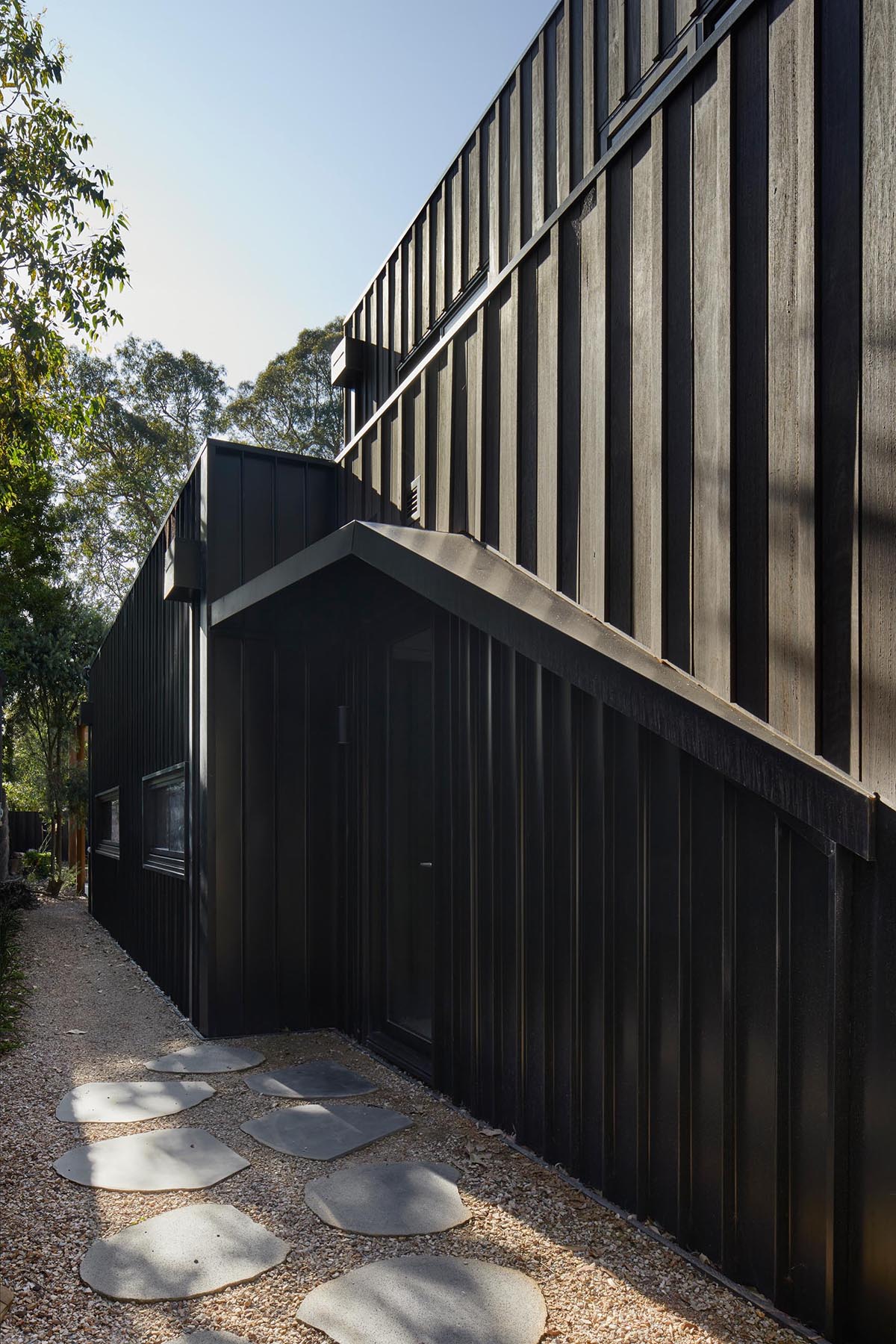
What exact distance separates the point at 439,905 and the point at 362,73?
295 inches

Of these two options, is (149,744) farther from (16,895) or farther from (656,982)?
(656,982)

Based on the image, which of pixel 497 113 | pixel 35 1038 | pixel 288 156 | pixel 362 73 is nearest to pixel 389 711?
pixel 35 1038

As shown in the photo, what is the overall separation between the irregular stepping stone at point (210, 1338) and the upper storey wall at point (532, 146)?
4.11 metres

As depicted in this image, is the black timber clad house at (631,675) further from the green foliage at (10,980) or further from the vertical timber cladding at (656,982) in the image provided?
the green foliage at (10,980)

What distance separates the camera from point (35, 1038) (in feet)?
18.5

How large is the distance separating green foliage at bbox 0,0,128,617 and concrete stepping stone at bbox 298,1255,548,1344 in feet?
20.8

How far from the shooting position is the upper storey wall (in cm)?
392

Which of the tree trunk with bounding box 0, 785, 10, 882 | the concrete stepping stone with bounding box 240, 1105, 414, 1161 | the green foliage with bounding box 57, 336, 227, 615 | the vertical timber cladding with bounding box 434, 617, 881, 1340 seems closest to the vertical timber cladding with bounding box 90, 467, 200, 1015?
the tree trunk with bounding box 0, 785, 10, 882

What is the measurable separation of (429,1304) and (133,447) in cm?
2159

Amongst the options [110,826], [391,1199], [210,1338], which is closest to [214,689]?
[391,1199]

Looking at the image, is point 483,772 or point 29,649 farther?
point 29,649

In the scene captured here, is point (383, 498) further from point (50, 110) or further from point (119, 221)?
point (50, 110)

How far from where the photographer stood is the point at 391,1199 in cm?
317

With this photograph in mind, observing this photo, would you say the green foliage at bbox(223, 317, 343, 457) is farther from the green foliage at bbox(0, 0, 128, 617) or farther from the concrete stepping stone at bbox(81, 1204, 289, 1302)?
the concrete stepping stone at bbox(81, 1204, 289, 1302)
